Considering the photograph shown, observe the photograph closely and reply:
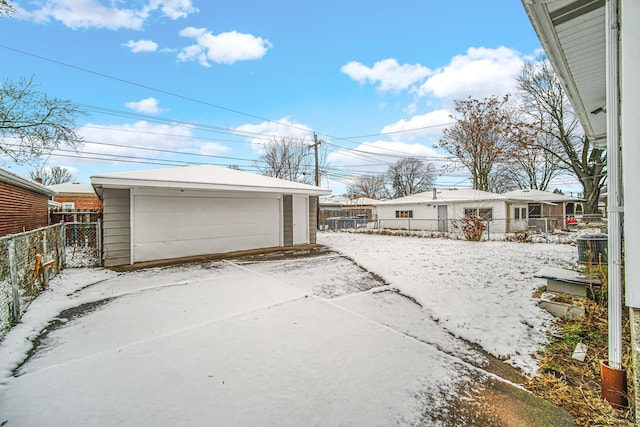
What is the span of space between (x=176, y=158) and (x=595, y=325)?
21.5m

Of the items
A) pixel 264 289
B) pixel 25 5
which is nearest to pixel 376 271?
pixel 264 289

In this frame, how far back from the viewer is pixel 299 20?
10031mm

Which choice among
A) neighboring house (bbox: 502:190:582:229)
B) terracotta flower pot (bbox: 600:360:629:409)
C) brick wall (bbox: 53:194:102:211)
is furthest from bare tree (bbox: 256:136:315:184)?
terracotta flower pot (bbox: 600:360:629:409)

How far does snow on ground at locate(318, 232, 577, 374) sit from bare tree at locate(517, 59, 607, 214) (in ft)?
38.3

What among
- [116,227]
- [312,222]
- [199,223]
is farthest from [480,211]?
[116,227]

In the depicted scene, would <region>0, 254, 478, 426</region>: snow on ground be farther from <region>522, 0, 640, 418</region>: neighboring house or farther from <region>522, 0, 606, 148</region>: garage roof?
<region>522, 0, 606, 148</region>: garage roof

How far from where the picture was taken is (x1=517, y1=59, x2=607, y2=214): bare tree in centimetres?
1733

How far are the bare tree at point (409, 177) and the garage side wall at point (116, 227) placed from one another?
125ft

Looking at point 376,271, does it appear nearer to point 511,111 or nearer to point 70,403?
point 70,403

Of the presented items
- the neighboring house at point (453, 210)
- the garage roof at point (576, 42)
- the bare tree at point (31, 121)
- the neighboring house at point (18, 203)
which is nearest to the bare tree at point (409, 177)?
the neighboring house at point (453, 210)

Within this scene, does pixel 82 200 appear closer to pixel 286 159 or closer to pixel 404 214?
pixel 286 159

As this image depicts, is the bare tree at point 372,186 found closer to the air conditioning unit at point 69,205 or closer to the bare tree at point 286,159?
the bare tree at point 286,159

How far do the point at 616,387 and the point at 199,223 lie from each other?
889cm

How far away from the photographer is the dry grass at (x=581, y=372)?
2.02 m
